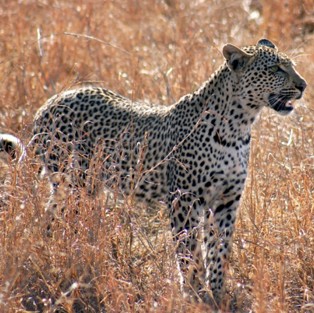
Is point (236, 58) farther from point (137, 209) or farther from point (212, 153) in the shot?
point (137, 209)

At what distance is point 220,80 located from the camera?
20.9 feet

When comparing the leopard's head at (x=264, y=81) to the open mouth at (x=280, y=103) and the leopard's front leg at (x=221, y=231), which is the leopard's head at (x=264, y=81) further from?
the leopard's front leg at (x=221, y=231)

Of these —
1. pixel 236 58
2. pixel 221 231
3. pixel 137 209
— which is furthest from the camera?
pixel 137 209

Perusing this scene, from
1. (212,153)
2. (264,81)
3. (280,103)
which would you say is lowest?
(212,153)

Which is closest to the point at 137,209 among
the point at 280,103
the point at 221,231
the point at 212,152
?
the point at 221,231

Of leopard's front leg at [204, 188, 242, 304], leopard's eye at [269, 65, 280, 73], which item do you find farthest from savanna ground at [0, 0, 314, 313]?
leopard's eye at [269, 65, 280, 73]

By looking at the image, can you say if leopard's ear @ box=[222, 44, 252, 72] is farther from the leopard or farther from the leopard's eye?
the leopard's eye

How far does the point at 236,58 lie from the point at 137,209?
141 cm

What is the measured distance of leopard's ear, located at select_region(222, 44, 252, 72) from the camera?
20.5 feet

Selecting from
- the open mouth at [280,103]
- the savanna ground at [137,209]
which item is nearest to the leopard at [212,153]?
the open mouth at [280,103]

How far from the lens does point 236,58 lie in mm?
6258

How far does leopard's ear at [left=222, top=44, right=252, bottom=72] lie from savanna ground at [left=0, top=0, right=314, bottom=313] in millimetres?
840

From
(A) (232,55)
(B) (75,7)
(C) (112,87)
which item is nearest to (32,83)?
(C) (112,87)

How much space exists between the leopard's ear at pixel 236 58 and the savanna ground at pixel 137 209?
0.84 m
